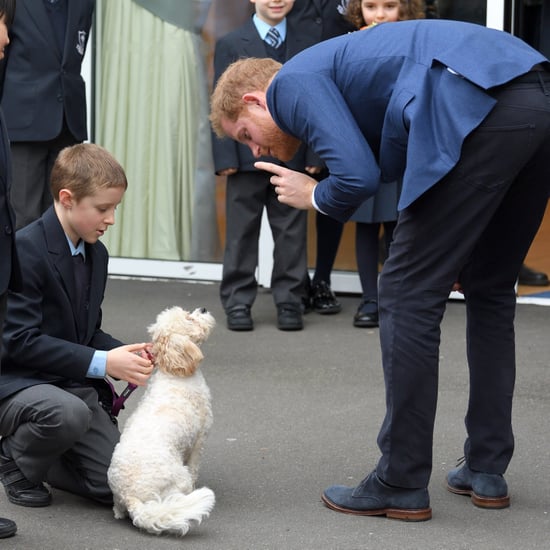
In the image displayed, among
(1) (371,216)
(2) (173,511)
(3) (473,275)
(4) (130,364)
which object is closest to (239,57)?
(1) (371,216)

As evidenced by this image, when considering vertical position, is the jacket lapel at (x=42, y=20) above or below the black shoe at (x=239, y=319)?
above

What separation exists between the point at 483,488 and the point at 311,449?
0.81 meters

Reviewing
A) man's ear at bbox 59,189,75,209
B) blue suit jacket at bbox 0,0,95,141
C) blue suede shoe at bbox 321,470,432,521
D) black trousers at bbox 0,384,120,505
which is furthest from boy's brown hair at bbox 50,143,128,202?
blue suit jacket at bbox 0,0,95,141

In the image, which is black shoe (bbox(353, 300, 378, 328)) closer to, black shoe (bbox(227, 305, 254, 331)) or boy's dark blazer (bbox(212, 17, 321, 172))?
black shoe (bbox(227, 305, 254, 331))

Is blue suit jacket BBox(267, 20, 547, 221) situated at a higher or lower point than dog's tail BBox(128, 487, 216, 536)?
higher

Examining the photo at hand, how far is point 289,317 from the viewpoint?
6637mm

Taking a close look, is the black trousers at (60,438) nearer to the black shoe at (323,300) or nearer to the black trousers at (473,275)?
the black trousers at (473,275)

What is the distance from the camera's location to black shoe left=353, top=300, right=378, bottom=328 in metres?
6.70

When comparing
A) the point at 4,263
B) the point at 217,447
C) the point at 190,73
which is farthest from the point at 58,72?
the point at 4,263

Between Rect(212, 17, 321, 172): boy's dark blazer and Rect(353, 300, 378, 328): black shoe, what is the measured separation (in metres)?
0.84

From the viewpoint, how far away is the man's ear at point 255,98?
382 cm

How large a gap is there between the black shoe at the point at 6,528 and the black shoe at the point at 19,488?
26cm

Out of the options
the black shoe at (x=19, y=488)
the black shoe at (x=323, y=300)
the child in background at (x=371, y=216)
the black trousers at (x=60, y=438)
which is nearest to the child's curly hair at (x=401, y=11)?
the child in background at (x=371, y=216)

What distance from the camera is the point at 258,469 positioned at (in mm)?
4391
